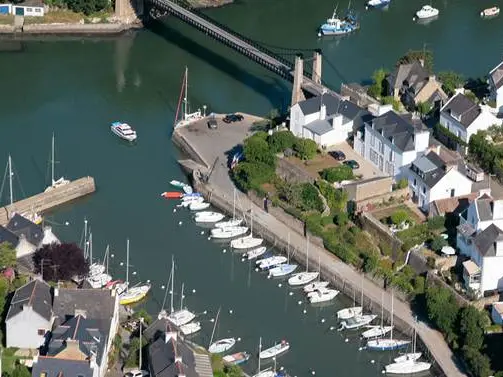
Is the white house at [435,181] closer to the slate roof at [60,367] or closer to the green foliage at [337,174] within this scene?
the green foliage at [337,174]

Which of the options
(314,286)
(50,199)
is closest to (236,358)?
(314,286)

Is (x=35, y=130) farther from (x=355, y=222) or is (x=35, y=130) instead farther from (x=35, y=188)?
(x=355, y=222)

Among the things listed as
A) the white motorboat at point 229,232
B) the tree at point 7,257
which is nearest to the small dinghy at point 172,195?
the white motorboat at point 229,232

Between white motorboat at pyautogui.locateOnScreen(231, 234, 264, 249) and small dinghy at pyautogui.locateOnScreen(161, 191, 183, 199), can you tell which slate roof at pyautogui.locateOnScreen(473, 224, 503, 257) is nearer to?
white motorboat at pyautogui.locateOnScreen(231, 234, 264, 249)

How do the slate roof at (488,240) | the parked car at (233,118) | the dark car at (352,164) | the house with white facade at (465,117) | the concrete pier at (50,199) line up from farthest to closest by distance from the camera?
1. the parked car at (233,118)
2. the house with white facade at (465,117)
3. the dark car at (352,164)
4. the concrete pier at (50,199)
5. the slate roof at (488,240)

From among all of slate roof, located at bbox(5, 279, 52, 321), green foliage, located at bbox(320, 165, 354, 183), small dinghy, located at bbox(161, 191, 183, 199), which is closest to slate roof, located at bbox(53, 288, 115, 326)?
slate roof, located at bbox(5, 279, 52, 321)

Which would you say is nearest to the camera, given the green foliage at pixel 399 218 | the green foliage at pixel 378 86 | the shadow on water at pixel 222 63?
the green foliage at pixel 399 218

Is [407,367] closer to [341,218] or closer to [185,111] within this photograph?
[341,218]
